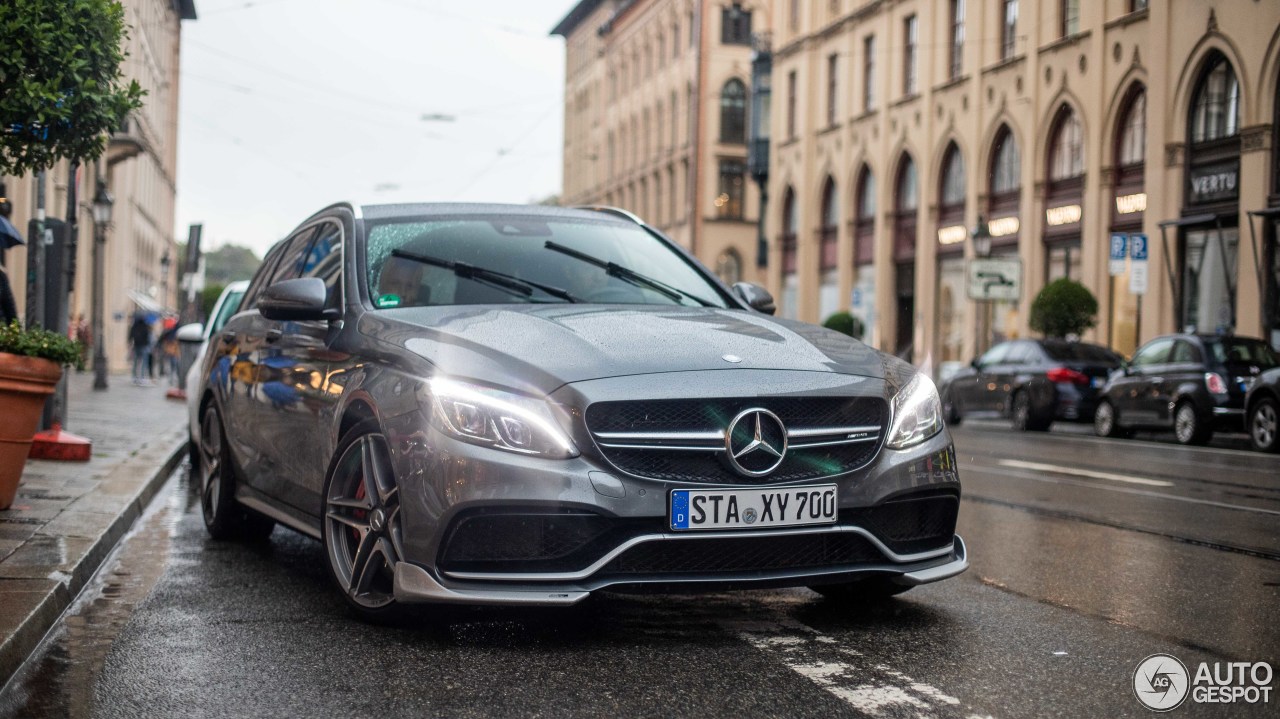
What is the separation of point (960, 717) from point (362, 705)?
5.36ft

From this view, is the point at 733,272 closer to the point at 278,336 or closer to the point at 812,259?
the point at 812,259

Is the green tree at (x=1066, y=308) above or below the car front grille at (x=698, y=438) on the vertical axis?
above

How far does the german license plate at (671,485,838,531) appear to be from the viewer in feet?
15.9

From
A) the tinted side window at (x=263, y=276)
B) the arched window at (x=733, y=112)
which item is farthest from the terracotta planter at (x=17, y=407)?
the arched window at (x=733, y=112)

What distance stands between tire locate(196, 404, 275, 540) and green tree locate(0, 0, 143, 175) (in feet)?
6.60

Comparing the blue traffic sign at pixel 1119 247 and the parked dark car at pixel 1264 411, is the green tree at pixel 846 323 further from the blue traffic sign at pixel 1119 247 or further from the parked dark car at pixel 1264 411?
the parked dark car at pixel 1264 411

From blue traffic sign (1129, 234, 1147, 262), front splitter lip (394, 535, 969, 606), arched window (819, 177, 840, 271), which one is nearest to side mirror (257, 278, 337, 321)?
front splitter lip (394, 535, 969, 606)

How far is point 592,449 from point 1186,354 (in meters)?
17.1

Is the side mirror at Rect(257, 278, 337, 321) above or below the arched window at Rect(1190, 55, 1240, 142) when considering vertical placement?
below

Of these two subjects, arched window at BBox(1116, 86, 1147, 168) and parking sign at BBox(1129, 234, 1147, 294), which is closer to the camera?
parking sign at BBox(1129, 234, 1147, 294)

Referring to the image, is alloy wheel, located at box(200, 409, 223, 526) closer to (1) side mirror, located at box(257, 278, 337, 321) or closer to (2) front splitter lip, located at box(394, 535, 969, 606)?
(1) side mirror, located at box(257, 278, 337, 321)

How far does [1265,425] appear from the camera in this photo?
18.1 meters

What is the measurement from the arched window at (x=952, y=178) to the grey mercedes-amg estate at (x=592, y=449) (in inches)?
1309

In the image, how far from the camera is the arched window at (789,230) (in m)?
50.0
